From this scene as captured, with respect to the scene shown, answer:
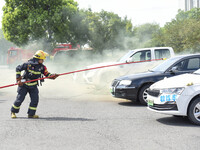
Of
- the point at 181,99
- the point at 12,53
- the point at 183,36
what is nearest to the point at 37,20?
the point at 12,53

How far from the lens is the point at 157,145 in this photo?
525cm

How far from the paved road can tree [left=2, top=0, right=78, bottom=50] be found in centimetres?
2790

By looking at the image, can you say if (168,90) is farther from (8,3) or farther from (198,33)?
(8,3)

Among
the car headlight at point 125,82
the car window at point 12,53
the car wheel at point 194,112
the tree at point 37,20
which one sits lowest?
the car wheel at point 194,112

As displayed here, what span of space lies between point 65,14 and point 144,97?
1165 inches

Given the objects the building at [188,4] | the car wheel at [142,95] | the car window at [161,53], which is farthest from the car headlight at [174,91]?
the building at [188,4]

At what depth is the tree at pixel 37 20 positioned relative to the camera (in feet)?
120

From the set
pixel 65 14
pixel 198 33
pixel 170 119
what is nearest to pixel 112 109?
pixel 170 119

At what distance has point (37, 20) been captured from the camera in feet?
117

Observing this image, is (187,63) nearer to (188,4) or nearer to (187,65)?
(187,65)

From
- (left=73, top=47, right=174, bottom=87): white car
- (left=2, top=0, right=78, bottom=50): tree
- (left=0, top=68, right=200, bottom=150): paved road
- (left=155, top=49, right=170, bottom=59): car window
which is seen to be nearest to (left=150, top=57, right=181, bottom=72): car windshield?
(left=0, top=68, right=200, bottom=150): paved road

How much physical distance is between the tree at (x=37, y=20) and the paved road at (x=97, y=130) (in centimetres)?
2790

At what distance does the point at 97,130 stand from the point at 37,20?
1212 inches

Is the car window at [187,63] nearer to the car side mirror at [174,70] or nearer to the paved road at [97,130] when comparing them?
the car side mirror at [174,70]
